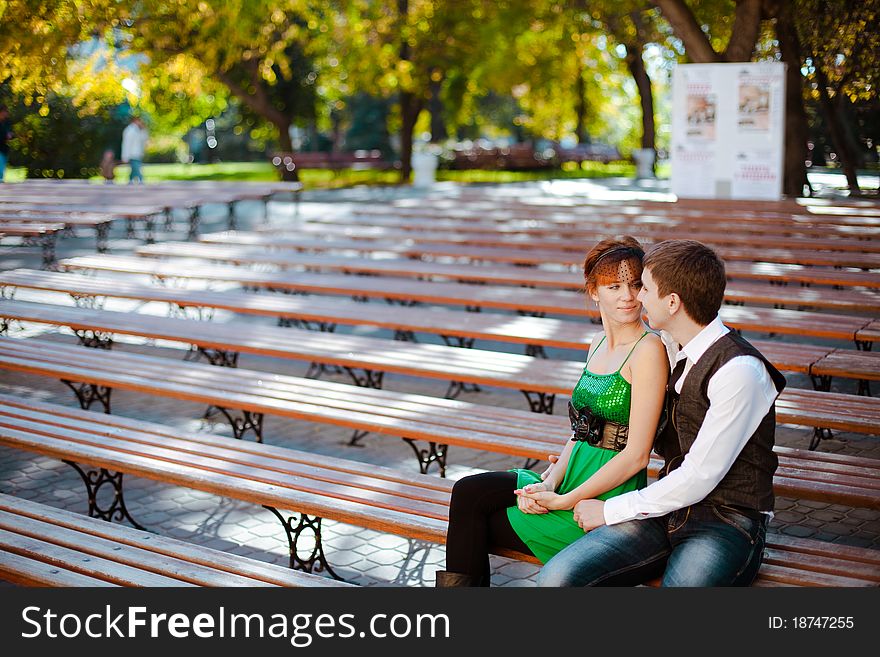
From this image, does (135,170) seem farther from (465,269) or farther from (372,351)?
(372,351)

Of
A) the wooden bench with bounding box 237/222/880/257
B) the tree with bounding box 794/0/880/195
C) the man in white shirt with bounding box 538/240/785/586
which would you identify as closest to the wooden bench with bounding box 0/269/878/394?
the wooden bench with bounding box 237/222/880/257

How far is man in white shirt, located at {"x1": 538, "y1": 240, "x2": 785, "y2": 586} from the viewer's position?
3.08 meters

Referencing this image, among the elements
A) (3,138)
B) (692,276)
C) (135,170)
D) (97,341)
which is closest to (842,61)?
(97,341)

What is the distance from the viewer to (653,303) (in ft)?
10.6

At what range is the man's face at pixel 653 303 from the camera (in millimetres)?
3227

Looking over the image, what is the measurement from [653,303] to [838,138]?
1056 centimetres

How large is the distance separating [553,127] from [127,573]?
154 ft

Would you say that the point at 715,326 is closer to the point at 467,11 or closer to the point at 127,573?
the point at 127,573

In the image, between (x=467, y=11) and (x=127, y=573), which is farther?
(x=467, y=11)

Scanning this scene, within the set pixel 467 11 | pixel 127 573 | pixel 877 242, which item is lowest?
pixel 127 573

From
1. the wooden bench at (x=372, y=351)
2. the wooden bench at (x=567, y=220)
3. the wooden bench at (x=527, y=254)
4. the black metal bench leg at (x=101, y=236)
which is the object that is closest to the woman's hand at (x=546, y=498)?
the wooden bench at (x=372, y=351)

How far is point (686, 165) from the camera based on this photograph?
484 inches

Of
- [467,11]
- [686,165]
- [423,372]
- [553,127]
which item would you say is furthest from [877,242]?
[553,127]
